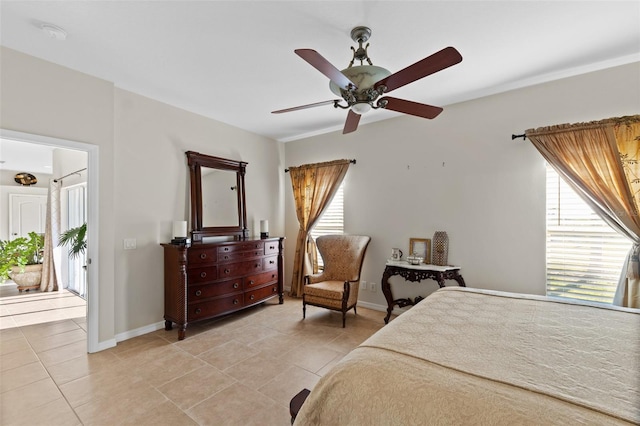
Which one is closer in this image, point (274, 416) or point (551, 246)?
point (274, 416)

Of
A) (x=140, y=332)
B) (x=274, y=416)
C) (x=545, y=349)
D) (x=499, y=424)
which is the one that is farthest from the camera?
(x=140, y=332)

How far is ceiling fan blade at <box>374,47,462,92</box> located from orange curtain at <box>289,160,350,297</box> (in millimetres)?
2498

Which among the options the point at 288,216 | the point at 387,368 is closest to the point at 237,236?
the point at 288,216

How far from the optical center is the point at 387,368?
3.76 ft

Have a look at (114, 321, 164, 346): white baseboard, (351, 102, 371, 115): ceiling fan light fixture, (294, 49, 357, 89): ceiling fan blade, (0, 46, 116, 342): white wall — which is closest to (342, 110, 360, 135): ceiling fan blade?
(351, 102, 371, 115): ceiling fan light fixture

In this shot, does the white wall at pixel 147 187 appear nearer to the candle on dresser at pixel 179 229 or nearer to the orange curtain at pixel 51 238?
the candle on dresser at pixel 179 229

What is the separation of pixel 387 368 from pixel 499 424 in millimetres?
394

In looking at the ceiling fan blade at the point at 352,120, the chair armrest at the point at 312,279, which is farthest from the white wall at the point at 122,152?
the ceiling fan blade at the point at 352,120

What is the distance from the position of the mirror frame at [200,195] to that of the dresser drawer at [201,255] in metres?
0.40

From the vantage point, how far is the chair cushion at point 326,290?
3548mm

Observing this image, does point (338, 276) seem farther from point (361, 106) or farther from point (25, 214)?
point (25, 214)

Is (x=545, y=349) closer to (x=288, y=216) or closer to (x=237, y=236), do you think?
(x=237, y=236)

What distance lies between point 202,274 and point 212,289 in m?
0.25

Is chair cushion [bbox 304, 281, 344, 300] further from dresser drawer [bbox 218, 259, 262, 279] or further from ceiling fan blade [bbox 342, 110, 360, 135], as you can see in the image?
ceiling fan blade [bbox 342, 110, 360, 135]
